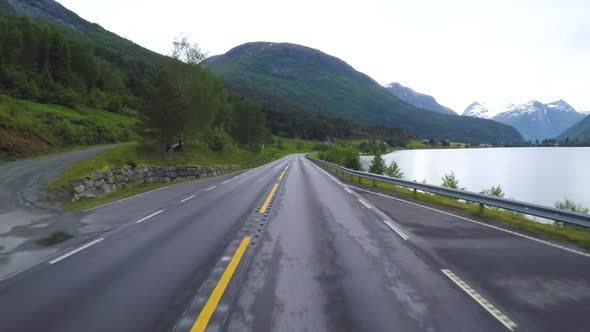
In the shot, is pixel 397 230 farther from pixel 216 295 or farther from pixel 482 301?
pixel 216 295

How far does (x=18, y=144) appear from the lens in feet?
66.9

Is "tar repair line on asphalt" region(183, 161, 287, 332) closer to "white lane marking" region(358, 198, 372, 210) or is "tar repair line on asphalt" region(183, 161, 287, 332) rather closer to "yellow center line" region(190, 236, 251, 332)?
"yellow center line" region(190, 236, 251, 332)

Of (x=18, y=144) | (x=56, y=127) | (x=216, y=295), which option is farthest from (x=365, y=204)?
(x=56, y=127)

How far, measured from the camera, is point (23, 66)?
46812 mm

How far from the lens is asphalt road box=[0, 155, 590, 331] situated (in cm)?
352

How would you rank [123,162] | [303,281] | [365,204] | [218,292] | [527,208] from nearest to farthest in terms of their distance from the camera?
[218,292], [303,281], [527,208], [365,204], [123,162]

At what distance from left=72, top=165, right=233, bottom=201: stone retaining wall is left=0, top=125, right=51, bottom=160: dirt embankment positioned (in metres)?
7.92

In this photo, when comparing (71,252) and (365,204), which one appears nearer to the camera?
(71,252)

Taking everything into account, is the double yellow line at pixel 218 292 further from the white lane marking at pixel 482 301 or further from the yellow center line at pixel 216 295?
the white lane marking at pixel 482 301

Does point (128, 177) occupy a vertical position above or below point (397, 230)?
below

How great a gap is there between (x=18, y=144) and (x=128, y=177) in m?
8.98

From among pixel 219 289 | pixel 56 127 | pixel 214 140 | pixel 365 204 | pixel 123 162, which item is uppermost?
pixel 214 140

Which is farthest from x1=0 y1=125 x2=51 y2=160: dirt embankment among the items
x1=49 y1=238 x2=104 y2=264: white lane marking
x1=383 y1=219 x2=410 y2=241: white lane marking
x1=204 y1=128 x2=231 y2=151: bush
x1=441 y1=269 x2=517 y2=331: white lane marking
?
x1=441 y1=269 x2=517 y2=331: white lane marking

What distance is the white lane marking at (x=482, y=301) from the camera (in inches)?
137
